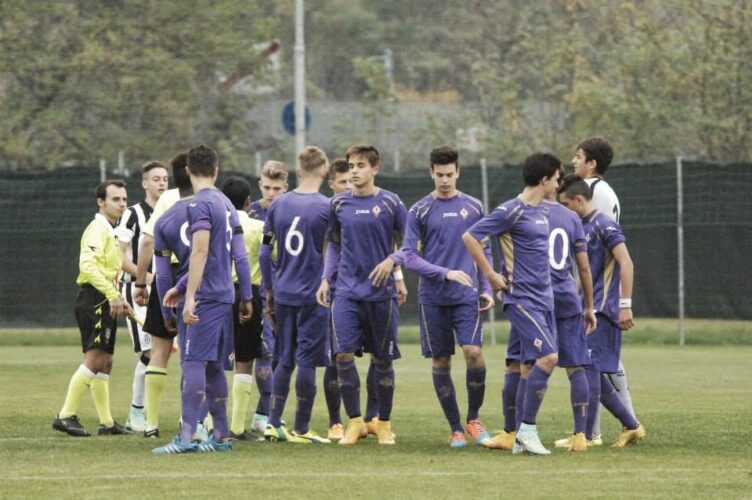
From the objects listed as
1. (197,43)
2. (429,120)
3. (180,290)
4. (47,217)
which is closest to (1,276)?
(47,217)

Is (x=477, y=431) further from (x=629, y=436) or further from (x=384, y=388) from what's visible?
(x=629, y=436)

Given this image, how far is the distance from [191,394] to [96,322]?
7.09 feet

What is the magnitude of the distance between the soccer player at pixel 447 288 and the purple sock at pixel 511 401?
18 cm

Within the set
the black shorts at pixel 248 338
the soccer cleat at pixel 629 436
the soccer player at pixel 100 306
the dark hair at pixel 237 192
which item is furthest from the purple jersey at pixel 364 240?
the soccer player at pixel 100 306

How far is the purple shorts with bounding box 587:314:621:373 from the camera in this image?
1082 cm

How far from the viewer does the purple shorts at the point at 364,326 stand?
1094cm

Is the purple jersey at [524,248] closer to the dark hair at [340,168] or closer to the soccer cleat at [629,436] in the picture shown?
the soccer cleat at [629,436]

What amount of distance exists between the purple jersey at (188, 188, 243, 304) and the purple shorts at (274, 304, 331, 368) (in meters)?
0.93

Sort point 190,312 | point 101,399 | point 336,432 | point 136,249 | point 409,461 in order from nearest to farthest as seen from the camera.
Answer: point 409,461, point 190,312, point 336,432, point 101,399, point 136,249

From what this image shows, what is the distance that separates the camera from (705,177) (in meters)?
22.4

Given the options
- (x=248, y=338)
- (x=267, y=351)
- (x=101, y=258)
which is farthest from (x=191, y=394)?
(x=101, y=258)

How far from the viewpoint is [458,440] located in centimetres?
1088

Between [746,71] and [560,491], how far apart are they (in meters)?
17.4

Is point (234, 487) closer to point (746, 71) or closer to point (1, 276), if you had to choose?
point (1, 276)
